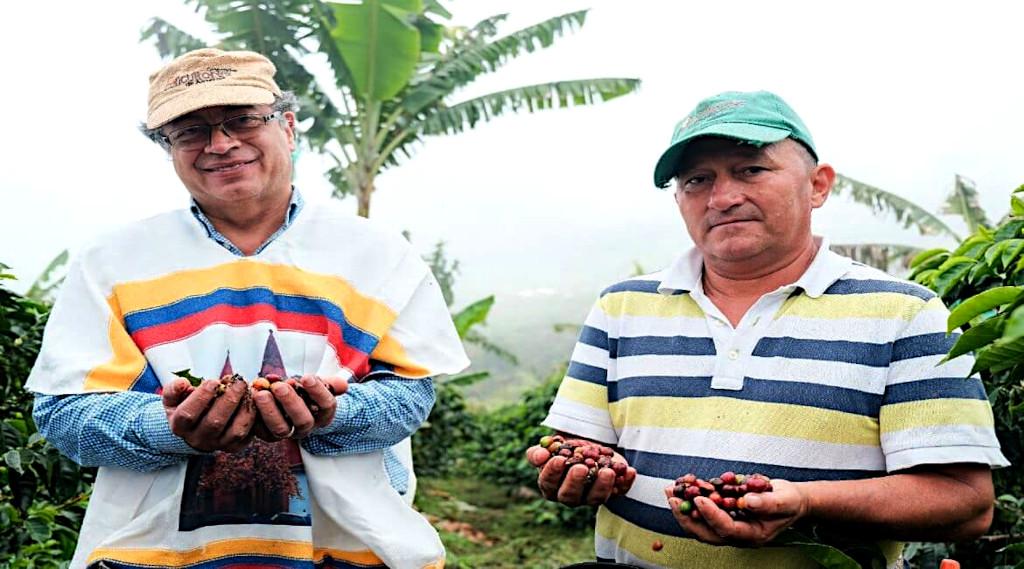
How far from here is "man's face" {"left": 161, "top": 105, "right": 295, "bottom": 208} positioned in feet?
5.41

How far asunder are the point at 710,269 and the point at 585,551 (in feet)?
12.6

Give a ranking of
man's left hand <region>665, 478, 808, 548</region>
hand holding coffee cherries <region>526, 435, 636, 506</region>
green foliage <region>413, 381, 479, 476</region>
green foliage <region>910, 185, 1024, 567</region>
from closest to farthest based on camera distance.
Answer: man's left hand <region>665, 478, 808, 548</region>, hand holding coffee cherries <region>526, 435, 636, 506</region>, green foliage <region>910, 185, 1024, 567</region>, green foliage <region>413, 381, 479, 476</region>

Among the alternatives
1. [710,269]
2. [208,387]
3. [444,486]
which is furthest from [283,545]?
[444,486]

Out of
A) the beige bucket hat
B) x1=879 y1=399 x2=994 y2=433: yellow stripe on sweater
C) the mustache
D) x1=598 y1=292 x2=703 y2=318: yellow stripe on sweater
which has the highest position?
the beige bucket hat

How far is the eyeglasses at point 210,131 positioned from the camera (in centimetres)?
166

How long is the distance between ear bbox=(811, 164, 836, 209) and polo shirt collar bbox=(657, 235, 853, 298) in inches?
3.0

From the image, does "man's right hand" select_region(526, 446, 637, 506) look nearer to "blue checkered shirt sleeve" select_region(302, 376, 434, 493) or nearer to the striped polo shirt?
the striped polo shirt

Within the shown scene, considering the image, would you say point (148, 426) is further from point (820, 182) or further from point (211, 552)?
point (820, 182)

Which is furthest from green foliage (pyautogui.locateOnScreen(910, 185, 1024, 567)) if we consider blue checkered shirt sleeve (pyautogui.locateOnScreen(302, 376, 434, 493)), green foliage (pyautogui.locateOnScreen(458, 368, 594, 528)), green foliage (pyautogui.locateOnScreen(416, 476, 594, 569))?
green foliage (pyautogui.locateOnScreen(458, 368, 594, 528))

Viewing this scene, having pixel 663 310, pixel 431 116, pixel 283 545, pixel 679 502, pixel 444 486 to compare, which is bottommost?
pixel 444 486

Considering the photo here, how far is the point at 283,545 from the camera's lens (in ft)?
5.19

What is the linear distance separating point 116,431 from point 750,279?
116 cm

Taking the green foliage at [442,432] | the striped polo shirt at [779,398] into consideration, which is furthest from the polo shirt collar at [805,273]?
the green foliage at [442,432]

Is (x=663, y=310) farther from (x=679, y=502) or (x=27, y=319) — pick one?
(x=27, y=319)
